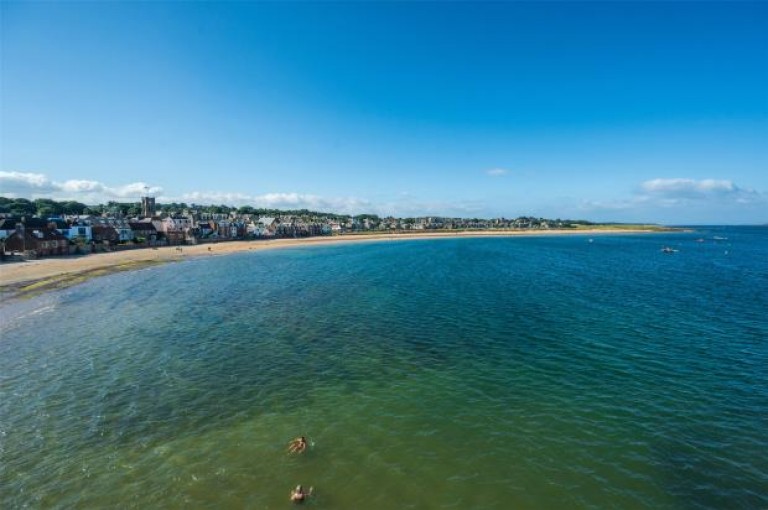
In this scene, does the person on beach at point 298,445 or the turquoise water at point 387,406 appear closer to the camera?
the turquoise water at point 387,406

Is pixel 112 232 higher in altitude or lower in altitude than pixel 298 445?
higher

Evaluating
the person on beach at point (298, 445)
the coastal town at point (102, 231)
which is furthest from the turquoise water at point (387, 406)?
the coastal town at point (102, 231)

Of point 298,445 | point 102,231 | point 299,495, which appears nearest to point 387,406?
Answer: point 298,445

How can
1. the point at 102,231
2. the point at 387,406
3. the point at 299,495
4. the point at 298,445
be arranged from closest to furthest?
the point at 299,495 < the point at 298,445 < the point at 387,406 < the point at 102,231

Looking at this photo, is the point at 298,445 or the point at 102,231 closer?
the point at 298,445

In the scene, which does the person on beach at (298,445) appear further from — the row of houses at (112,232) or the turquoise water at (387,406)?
the row of houses at (112,232)

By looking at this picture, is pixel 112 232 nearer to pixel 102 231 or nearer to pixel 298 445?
pixel 102 231

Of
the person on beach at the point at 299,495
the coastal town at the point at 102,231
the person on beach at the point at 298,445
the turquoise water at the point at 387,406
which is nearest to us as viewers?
the person on beach at the point at 299,495

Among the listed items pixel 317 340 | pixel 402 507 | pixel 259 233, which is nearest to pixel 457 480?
pixel 402 507
